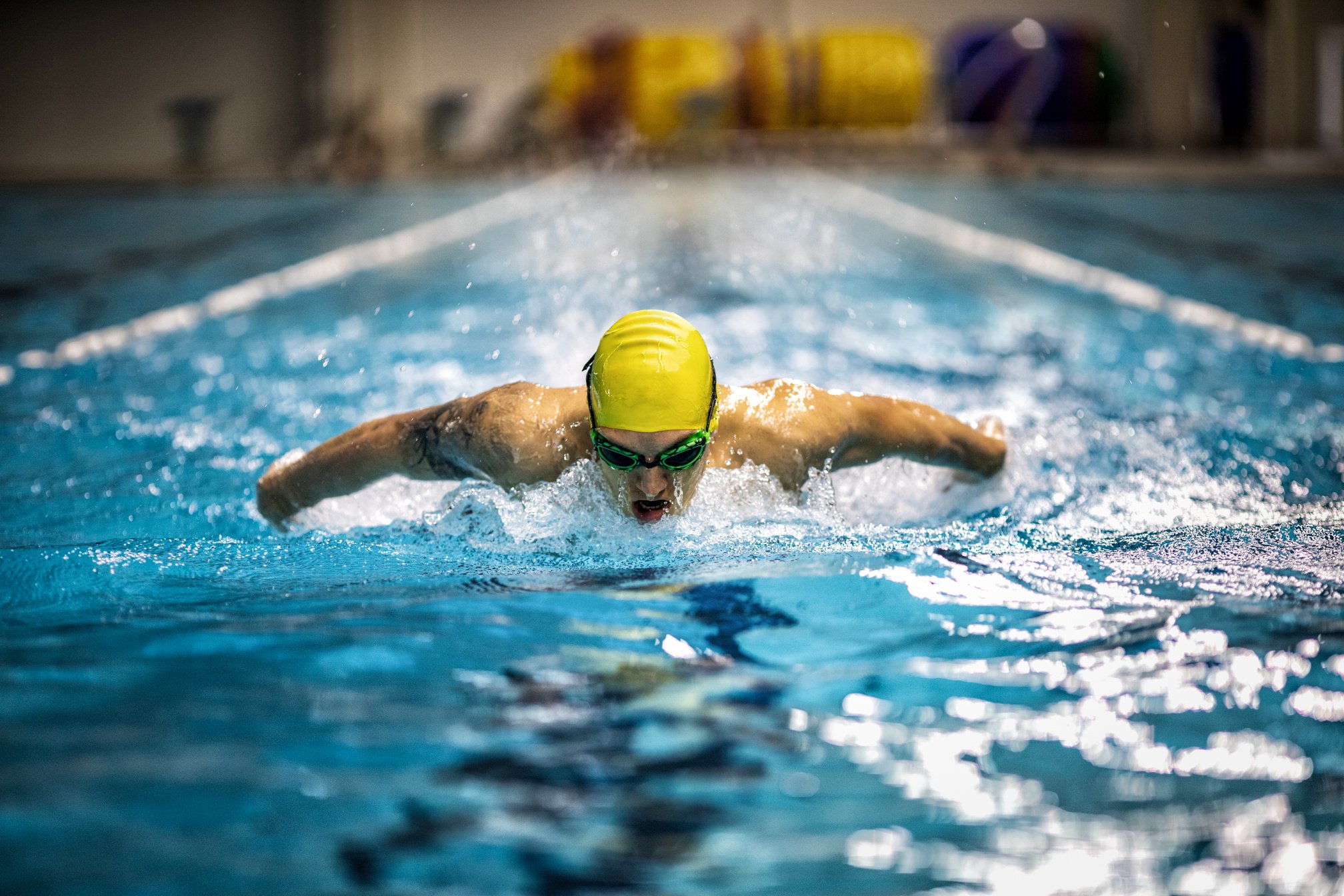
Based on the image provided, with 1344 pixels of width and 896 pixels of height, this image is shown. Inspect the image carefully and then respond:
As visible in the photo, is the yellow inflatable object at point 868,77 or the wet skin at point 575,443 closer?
the wet skin at point 575,443

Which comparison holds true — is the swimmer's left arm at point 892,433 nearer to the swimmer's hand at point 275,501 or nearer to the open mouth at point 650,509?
the open mouth at point 650,509

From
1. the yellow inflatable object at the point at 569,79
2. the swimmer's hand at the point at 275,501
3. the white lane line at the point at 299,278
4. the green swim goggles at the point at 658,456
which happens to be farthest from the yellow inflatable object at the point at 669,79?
the green swim goggles at the point at 658,456

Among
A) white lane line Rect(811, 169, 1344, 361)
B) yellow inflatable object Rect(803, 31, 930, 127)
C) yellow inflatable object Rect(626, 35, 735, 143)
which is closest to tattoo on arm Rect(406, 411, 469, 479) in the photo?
white lane line Rect(811, 169, 1344, 361)

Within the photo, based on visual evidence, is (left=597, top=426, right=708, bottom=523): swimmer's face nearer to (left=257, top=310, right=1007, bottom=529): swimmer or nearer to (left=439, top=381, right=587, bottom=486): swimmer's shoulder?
(left=257, top=310, right=1007, bottom=529): swimmer

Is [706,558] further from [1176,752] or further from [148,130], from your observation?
[148,130]

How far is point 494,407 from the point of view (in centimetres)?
316

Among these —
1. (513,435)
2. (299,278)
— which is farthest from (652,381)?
(299,278)

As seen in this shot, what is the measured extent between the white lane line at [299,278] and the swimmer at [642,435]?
302 centimetres

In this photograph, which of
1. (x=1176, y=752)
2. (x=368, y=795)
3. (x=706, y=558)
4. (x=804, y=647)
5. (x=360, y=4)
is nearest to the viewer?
(x=368, y=795)

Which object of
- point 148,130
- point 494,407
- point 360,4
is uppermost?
point 360,4

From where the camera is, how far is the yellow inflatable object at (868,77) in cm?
1767

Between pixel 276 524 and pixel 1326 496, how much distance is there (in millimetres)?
2871

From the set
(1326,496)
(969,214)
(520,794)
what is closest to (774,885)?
(520,794)

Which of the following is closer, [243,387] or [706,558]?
[706,558]
